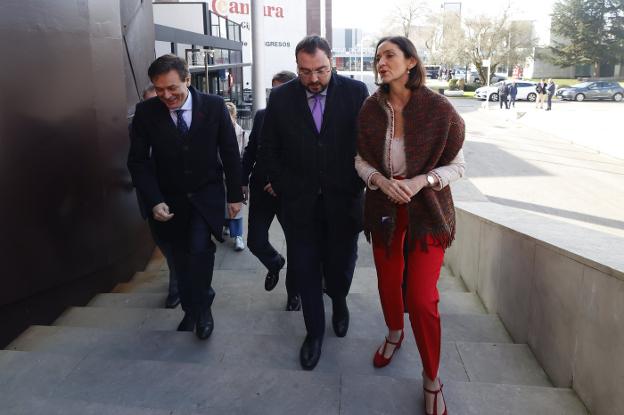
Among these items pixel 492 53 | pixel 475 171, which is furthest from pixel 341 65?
pixel 475 171

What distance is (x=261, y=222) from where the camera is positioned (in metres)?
4.18

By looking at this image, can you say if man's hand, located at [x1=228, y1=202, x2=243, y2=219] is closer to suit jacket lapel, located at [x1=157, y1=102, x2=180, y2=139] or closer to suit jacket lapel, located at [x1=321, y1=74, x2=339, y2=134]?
suit jacket lapel, located at [x1=157, y1=102, x2=180, y2=139]

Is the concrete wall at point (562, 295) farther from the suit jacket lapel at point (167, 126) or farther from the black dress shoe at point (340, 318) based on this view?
the suit jacket lapel at point (167, 126)

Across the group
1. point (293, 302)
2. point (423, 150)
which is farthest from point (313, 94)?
point (293, 302)

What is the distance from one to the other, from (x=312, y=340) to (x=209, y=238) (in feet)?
3.23

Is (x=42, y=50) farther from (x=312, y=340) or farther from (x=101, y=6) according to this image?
(x=312, y=340)

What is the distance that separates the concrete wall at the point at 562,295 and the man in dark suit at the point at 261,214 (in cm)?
154

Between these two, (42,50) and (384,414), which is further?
(42,50)

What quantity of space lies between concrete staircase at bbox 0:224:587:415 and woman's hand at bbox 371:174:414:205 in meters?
0.90

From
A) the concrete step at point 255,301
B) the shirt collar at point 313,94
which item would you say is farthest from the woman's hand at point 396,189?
the concrete step at point 255,301

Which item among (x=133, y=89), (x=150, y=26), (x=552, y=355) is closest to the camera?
(x=552, y=355)

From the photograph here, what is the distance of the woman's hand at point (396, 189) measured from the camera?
2.62 m

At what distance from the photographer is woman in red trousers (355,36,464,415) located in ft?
8.74

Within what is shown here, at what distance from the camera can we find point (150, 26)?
6.58m
